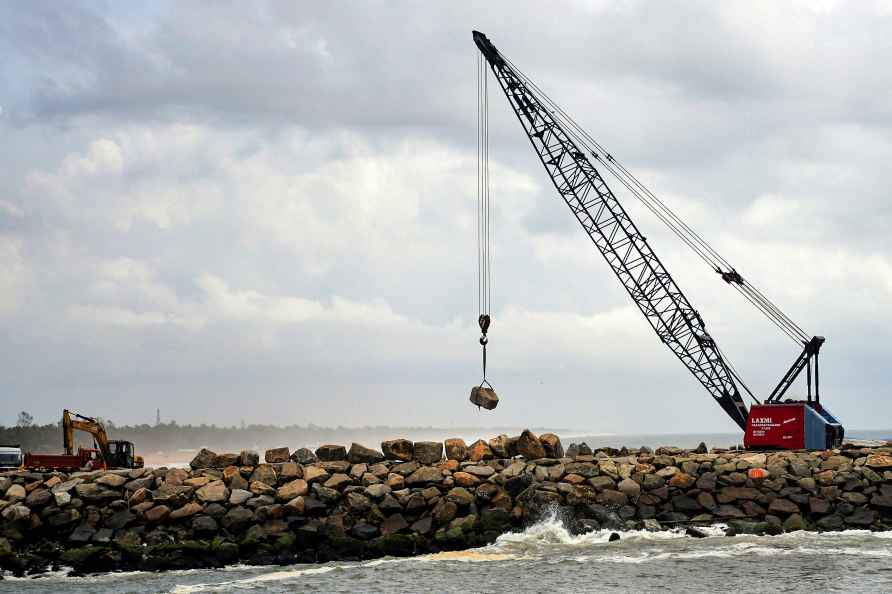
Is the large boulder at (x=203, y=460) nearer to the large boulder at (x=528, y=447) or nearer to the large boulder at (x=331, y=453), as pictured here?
the large boulder at (x=331, y=453)

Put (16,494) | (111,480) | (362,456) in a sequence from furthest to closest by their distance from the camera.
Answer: (362,456), (111,480), (16,494)

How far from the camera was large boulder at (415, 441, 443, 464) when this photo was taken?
35.4 m

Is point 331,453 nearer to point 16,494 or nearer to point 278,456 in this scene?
point 278,456

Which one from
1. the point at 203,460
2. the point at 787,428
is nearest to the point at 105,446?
the point at 203,460

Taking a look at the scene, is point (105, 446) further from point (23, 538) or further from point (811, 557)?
point (811, 557)

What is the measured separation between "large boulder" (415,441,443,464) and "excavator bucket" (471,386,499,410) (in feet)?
21.7

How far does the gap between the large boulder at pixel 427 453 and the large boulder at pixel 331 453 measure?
248 centimetres

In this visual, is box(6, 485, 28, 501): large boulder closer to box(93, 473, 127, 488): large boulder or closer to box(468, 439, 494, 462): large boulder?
box(93, 473, 127, 488): large boulder

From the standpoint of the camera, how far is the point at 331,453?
117 feet

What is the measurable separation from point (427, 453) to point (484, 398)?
23.9ft

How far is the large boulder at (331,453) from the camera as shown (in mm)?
35562

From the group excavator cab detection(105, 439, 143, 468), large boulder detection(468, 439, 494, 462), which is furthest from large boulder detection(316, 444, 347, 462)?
excavator cab detection(105, 439, 143, 468)

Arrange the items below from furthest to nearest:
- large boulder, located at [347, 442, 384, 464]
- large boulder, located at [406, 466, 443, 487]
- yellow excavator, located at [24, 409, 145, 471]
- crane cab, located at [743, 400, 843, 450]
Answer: crane cab, located at [743, 400, 843, 450] → yellow excavator, located at [24, 409, 145, 471] → large boulder, located at [347, 442, 384, 464] → large boulder, located at [406, 466, 443, 487]

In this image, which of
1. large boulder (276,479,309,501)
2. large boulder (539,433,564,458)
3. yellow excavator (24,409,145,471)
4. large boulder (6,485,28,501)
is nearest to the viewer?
large boulder (276,479,309,501)
